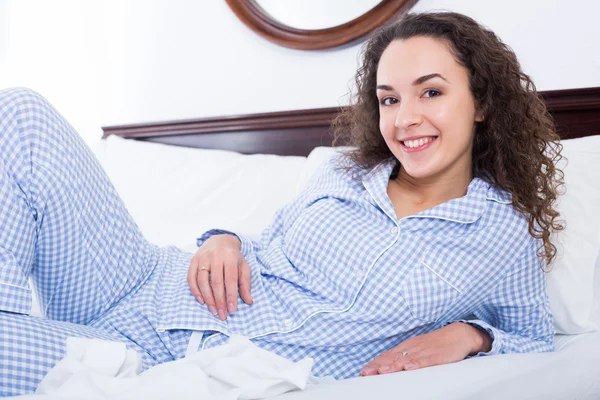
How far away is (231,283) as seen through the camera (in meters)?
1.32

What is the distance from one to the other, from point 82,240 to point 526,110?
0.90 metres

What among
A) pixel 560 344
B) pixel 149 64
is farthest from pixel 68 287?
pixel 149 64

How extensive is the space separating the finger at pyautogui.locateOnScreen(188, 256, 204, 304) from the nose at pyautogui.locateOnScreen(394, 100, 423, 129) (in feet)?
1.57

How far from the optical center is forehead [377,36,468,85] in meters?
1.29

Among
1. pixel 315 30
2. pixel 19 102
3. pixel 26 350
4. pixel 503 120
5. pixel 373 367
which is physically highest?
pixel 315 30

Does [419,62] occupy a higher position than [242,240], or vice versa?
[419,62]

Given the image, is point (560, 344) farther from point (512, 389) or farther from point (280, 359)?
point (280, 359)

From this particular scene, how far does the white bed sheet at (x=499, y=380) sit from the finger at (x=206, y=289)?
0.38m

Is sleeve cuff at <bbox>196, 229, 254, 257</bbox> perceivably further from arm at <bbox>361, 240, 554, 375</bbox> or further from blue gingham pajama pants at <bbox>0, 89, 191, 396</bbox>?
arm at <bbox>361, 240, 554, 375</bbox>

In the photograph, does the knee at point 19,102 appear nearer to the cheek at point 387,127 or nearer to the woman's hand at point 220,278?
the woman's hand at point 220,278

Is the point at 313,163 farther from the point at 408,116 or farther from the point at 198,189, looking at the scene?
the point at 408,116

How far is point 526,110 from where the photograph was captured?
141cm

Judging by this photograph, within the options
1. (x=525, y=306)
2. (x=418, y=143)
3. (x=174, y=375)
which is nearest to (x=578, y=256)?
(x=525, y=306)

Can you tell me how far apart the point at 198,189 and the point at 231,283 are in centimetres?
82
